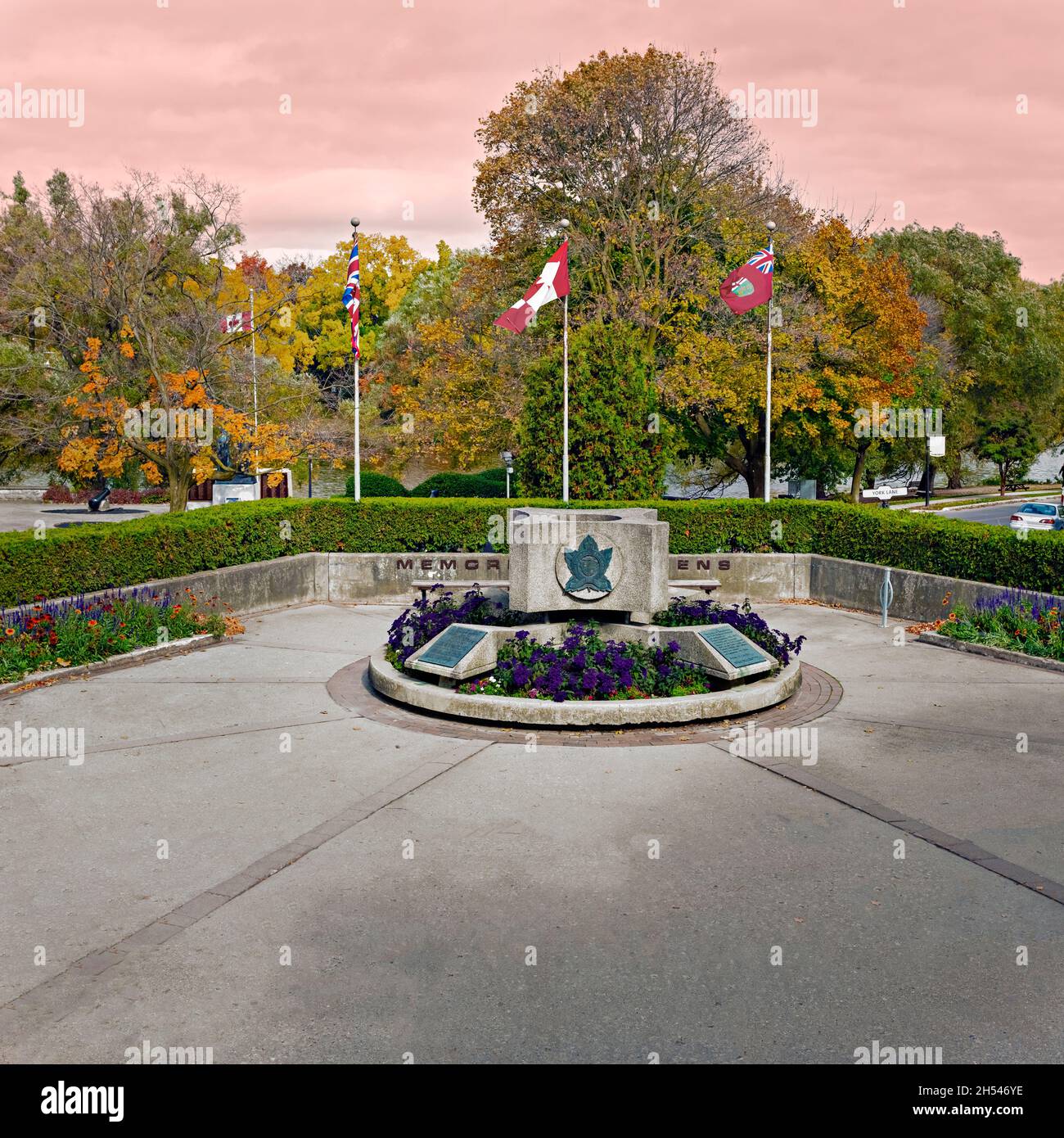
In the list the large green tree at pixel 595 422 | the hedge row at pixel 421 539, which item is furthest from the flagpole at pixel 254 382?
the large green tree at pixel 595 422

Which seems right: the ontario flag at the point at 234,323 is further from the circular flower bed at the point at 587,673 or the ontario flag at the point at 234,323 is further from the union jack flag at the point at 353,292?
the circular flower bed at the point at 587,673

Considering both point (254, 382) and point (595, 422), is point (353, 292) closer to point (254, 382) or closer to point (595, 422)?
point (595, 422)

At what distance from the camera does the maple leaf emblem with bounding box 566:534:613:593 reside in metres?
11.9

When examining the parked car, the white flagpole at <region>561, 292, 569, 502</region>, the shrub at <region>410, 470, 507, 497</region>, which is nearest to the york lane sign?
the parked car

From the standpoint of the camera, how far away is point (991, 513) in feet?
159

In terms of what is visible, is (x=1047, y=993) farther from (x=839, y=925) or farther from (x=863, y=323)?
(x=863, y=323)

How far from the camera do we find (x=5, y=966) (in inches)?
216

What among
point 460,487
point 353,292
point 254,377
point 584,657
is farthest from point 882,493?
point 584,657

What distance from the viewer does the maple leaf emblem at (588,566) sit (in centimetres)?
1188

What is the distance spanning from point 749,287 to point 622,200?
883cm

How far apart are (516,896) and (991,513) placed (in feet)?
156

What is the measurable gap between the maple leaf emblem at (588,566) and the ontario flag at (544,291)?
9.27m
